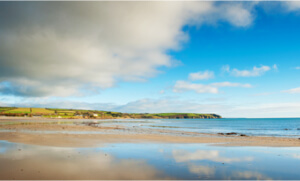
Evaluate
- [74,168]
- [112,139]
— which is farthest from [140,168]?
[112,139]

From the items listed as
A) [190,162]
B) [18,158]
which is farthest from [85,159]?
[190,162]

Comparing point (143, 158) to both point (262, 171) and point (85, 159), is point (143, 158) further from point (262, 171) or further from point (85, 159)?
point (262, 171)

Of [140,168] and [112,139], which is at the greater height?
[140,168]

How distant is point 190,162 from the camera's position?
42.5ft

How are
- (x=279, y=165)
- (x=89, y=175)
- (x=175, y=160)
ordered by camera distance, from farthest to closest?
1. (x=175, y=160)
2. (x=279, y=165)
3. (x=89, y=175)

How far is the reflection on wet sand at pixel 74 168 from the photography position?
9688 millimetres

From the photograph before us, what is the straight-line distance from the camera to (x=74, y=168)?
10.9 metres

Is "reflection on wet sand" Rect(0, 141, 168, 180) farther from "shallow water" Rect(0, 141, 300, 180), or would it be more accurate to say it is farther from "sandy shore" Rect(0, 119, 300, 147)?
"sandy shore" Rect(0, 119, 300, 147)

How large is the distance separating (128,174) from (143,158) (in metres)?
4.04

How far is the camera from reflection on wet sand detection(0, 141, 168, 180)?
9.69m

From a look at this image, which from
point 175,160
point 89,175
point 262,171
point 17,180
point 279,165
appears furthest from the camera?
point 175,160

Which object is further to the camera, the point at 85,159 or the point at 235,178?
the point at 85,159

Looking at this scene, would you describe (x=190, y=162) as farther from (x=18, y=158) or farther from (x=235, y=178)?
(x=18, y=158)

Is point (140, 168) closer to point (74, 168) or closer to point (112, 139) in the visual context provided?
point (74, 168)
